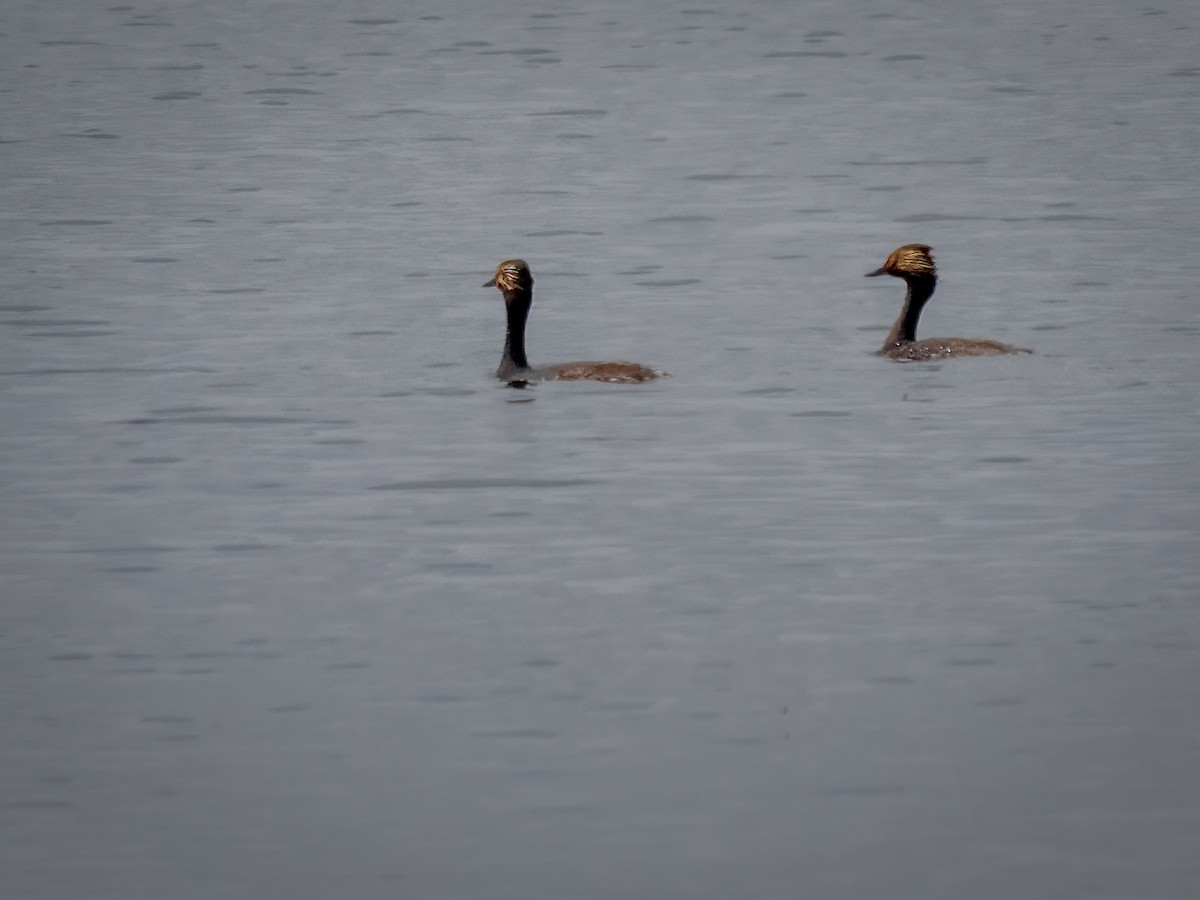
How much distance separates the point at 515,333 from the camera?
681 inches

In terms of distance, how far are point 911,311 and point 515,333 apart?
311 cm

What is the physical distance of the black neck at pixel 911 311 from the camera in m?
18.5

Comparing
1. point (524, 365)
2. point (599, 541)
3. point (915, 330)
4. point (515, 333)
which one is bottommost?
point (599, 541)

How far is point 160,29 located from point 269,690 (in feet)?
136

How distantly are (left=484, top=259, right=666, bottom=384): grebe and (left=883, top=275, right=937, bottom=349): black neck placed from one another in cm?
199

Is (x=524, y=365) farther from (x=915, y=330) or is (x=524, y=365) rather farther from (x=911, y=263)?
(x=911, y=263)

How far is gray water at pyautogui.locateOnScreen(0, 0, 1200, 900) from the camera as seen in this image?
861cm

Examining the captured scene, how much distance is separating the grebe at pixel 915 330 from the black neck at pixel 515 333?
2699mm

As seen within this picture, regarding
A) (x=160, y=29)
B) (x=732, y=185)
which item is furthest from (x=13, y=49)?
(x=732, y=185)

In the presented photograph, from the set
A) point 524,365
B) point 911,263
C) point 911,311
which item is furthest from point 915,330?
point 524,365

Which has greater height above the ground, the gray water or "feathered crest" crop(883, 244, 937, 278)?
"feathered crest" crop(883, 244, 937, 278)

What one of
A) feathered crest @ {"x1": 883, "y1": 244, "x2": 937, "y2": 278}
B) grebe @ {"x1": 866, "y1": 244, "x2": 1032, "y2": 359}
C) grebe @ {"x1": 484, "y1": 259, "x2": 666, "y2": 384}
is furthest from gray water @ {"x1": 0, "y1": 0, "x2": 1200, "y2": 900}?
feathered crest @ {"x1": 883, "y1": 244, "x2": 937, "y2": 278}

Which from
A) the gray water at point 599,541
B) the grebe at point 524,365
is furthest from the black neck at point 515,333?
the gray water at point 599,541

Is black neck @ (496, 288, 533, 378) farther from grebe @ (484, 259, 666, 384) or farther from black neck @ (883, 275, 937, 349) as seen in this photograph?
black neck @ (883, 275, 937, 349)
